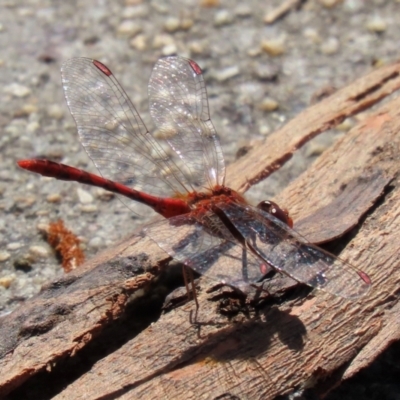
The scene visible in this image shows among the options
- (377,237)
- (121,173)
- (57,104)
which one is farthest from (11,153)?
(377,237)

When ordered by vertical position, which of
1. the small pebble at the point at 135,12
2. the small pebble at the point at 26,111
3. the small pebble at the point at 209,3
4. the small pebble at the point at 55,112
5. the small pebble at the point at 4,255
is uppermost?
the small pebble at the point at 135,12


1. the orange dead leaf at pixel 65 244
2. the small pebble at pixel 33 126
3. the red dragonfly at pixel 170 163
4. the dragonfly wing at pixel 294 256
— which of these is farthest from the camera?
the small pebble at pixel 33 126

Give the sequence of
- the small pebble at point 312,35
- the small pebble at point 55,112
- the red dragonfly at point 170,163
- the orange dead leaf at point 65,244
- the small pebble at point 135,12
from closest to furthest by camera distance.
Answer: the red dragonfly at point 170,163
the orange dead leaf at point 65,244
the small pebble at point 55,112
the small pebble at point 312,35
the small pebble at point 135,12

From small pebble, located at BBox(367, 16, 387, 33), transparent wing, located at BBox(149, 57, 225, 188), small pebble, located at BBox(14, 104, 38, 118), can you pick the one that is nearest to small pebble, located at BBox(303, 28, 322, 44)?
small pebble, located at BBox(367, 16, 387, 33)

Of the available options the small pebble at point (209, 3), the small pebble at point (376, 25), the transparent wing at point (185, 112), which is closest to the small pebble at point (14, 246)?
the transparent wing at point (185, 112)

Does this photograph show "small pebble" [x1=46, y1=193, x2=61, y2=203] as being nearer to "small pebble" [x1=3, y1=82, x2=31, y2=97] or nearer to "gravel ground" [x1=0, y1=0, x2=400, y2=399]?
"gravel ground" [x1=0, y1=0, x2=400, y2=399]

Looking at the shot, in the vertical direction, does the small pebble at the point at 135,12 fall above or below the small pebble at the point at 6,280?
above

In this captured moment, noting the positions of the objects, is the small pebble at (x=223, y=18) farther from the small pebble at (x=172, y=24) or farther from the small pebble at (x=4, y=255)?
the small pebble at (x=4, y=255)

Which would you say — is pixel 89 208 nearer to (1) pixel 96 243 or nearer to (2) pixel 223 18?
(1) pixel 96 243

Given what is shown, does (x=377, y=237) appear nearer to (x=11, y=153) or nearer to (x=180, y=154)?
(x=180, y=154)
